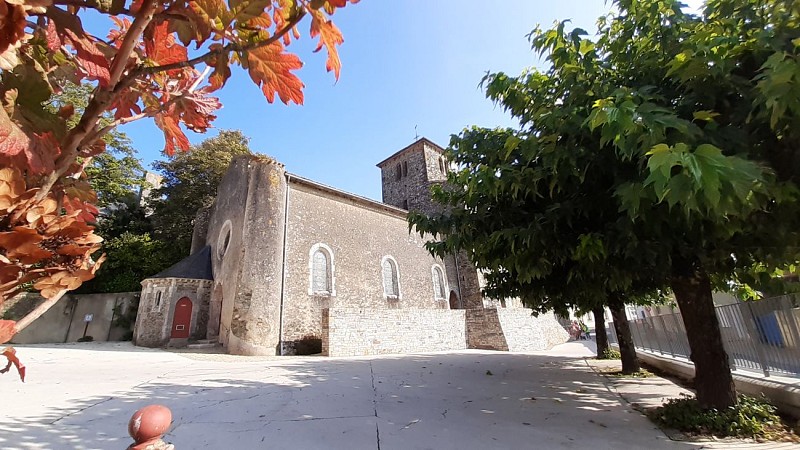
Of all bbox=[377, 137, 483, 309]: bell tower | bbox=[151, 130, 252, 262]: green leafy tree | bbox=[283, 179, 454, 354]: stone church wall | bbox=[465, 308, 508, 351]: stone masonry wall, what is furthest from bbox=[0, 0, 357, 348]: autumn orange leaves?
bbox=[377, 137, 483, 309]: bell tower

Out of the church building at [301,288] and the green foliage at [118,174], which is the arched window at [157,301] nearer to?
the church building at [301,288]

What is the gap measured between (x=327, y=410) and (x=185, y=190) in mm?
22625

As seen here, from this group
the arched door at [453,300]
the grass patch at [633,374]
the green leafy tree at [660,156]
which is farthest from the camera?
the arched door at [453,300]

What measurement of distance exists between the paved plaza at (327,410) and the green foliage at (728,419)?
358 mm

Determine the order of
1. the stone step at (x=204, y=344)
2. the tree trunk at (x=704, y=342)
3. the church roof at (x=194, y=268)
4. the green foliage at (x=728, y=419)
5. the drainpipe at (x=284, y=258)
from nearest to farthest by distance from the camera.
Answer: the green foliage at (x=728, y=419) → the tree trunk at (x=704, y=342) → the drainpipe at (x=284, y=258) → the stone step at (x=204, y=344) → the church roof at (x=194, y=268)

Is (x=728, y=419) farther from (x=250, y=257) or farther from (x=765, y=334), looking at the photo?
(x=250, y=257)

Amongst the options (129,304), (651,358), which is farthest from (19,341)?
(651,358)

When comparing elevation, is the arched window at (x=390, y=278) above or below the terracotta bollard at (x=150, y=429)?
above

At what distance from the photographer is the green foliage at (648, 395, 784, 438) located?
401 cm

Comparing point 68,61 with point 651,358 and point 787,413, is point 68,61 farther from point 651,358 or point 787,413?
point 651,358

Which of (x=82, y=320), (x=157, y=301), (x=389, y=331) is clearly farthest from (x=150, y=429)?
(x=82, y=320)

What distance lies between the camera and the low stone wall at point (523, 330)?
16.3 metres

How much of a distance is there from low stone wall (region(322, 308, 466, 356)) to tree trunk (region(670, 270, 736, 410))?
10373 millimetres

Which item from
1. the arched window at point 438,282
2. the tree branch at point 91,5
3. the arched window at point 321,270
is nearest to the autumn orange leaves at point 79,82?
the tree branch at point 91,5
